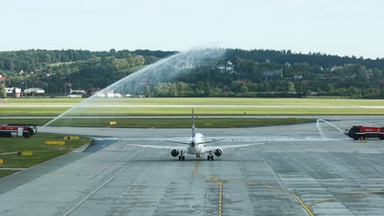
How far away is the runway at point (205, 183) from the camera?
2005 inches

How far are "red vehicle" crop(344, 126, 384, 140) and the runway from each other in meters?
13.7

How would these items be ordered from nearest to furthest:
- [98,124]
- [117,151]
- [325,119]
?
1. [117,151]
2. [98,124]
3. [325,119]

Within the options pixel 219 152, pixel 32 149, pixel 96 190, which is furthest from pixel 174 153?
pixel 96 190

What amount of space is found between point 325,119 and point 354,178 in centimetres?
10202

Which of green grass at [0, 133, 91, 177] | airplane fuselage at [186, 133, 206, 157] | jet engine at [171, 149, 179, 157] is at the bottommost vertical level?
green grass at [0, 133, 91, 177]

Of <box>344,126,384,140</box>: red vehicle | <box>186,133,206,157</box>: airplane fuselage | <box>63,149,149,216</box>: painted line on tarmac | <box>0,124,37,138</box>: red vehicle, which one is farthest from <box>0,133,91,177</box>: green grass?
<box>344,126,384,140</box>: red vehicle

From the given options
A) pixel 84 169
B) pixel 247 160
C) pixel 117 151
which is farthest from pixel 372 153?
pixel 84 169

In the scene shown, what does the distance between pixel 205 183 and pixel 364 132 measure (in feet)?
192

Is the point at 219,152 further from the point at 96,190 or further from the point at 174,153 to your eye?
the point at 96,190

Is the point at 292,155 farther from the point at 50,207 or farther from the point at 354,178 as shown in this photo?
the point at 50,207

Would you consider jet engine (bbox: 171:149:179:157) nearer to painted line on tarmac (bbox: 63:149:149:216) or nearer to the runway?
the runway

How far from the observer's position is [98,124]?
150500 millimetres

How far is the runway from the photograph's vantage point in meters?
50.9

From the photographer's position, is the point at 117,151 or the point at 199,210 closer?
the point at 199,210
